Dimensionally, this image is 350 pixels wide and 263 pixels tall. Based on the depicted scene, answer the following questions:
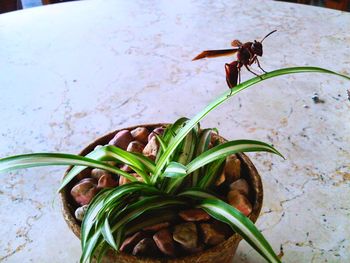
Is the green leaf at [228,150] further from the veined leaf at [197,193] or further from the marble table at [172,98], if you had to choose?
the marble table at [172,98]

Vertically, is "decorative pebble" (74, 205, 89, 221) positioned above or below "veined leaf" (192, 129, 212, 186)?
below

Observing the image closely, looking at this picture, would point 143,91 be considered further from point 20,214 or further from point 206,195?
point 206,195

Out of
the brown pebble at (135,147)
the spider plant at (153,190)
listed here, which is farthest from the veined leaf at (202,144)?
the brown pebble at (135,147)

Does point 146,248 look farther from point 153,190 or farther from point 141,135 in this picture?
point 141,135

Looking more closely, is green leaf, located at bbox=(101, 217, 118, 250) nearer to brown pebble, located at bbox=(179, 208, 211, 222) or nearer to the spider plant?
the spider plant

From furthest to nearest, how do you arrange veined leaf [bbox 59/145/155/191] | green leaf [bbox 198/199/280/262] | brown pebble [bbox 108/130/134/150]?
brown pebble [bbox 108/130/134/150] < veined leaf [bbox 59/145/155/191] < green leaf [bbox 198/199/280/262]

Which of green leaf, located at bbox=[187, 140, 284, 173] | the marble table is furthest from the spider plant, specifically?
the marble table

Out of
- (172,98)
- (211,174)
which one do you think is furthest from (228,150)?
(172,98)
